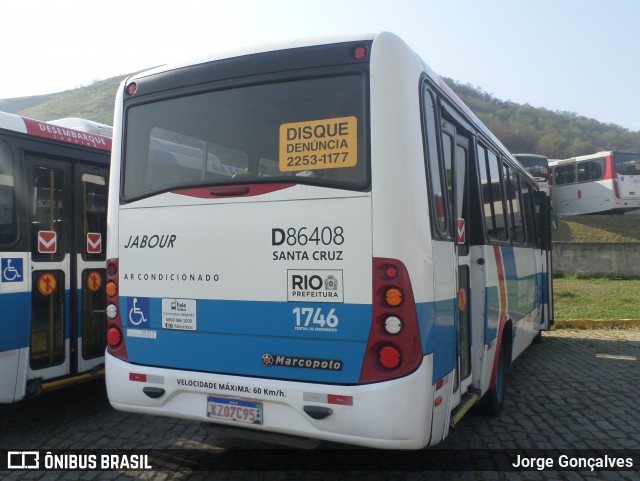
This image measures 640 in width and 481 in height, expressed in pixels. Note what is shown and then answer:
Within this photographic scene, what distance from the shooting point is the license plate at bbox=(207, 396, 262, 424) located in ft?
13.4

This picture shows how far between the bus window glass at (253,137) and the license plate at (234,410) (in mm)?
1547

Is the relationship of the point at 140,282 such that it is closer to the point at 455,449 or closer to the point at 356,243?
the point at 356,243

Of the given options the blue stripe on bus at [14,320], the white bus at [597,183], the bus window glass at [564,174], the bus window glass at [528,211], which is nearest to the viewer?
the blue stripe on bus at [14,320]

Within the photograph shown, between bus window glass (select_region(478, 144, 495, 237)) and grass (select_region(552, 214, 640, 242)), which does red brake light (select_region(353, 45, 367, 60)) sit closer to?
bus window glass (select_region(478, 144, 495, 237))

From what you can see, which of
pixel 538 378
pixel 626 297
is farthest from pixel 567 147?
pixel 538 378

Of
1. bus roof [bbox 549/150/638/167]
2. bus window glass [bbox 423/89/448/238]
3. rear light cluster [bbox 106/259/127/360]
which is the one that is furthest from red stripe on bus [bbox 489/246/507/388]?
bus roof [bbox 549/150/638/167]

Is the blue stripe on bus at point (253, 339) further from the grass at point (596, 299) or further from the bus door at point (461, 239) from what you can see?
the grass at point (596, 299)

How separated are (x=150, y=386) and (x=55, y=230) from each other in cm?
243

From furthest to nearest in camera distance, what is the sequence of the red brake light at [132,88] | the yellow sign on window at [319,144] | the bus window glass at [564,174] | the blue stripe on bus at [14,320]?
the bus window glass at [564,174] → the blue stripe on bus at [14,320] → the red brake light at [132,88] → the yellow sign on window at [319,144]

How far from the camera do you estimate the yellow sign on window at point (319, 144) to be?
402cm

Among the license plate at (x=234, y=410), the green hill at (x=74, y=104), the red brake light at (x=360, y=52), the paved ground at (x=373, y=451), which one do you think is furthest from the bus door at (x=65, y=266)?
the green hill at (x=74, y=104)

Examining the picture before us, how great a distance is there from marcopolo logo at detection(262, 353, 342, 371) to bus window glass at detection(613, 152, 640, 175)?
32.6 m

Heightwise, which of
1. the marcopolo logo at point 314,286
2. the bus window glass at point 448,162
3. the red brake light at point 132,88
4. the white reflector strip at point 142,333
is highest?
the red brake light at point 132,88

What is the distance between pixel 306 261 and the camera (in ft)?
13.2
